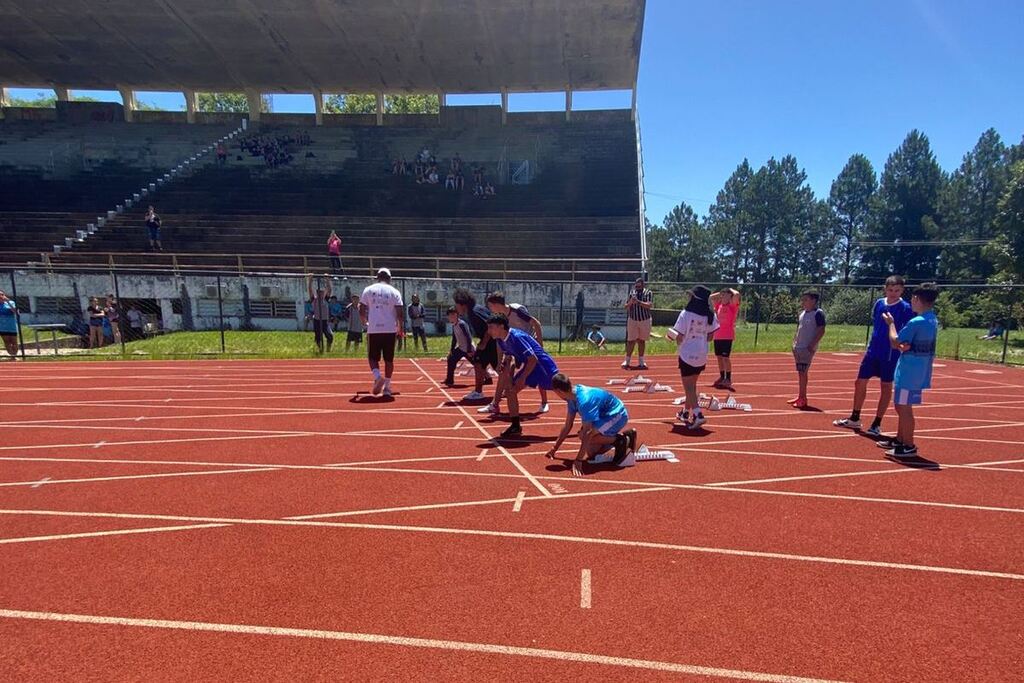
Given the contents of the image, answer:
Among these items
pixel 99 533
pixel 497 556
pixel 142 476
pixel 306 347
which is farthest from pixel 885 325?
pixel 306 347

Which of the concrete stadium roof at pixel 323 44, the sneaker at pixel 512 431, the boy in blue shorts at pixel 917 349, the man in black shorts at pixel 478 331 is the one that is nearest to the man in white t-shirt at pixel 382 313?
the man in black shorts at pixel 478 331

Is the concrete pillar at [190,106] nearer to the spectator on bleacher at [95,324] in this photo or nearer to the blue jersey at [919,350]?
the spectator on bleacher at [95,324]

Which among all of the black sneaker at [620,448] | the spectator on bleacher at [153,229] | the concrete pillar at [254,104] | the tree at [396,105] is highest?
the tree at [396,105]

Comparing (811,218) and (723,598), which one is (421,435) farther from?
(811,218)

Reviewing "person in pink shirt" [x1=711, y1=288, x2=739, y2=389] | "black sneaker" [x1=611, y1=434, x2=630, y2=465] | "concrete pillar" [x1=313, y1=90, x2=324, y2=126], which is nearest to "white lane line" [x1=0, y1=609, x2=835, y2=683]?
"black sneaker" [x1=611, y1=434, x2=630, y2=465]

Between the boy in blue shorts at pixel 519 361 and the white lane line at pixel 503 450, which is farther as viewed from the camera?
the boy in blue shorts at pixel 519 361

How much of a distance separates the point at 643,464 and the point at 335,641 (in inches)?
142

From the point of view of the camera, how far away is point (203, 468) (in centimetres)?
556

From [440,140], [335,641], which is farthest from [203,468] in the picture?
[440,140]

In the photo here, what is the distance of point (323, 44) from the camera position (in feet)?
92.1

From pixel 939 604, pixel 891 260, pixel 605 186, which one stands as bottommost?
Answer: pixel 939 604

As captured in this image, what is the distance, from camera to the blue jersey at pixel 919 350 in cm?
525

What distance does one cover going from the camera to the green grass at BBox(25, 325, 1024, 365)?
1469cm

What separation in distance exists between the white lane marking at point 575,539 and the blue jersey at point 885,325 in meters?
A: 3.31
